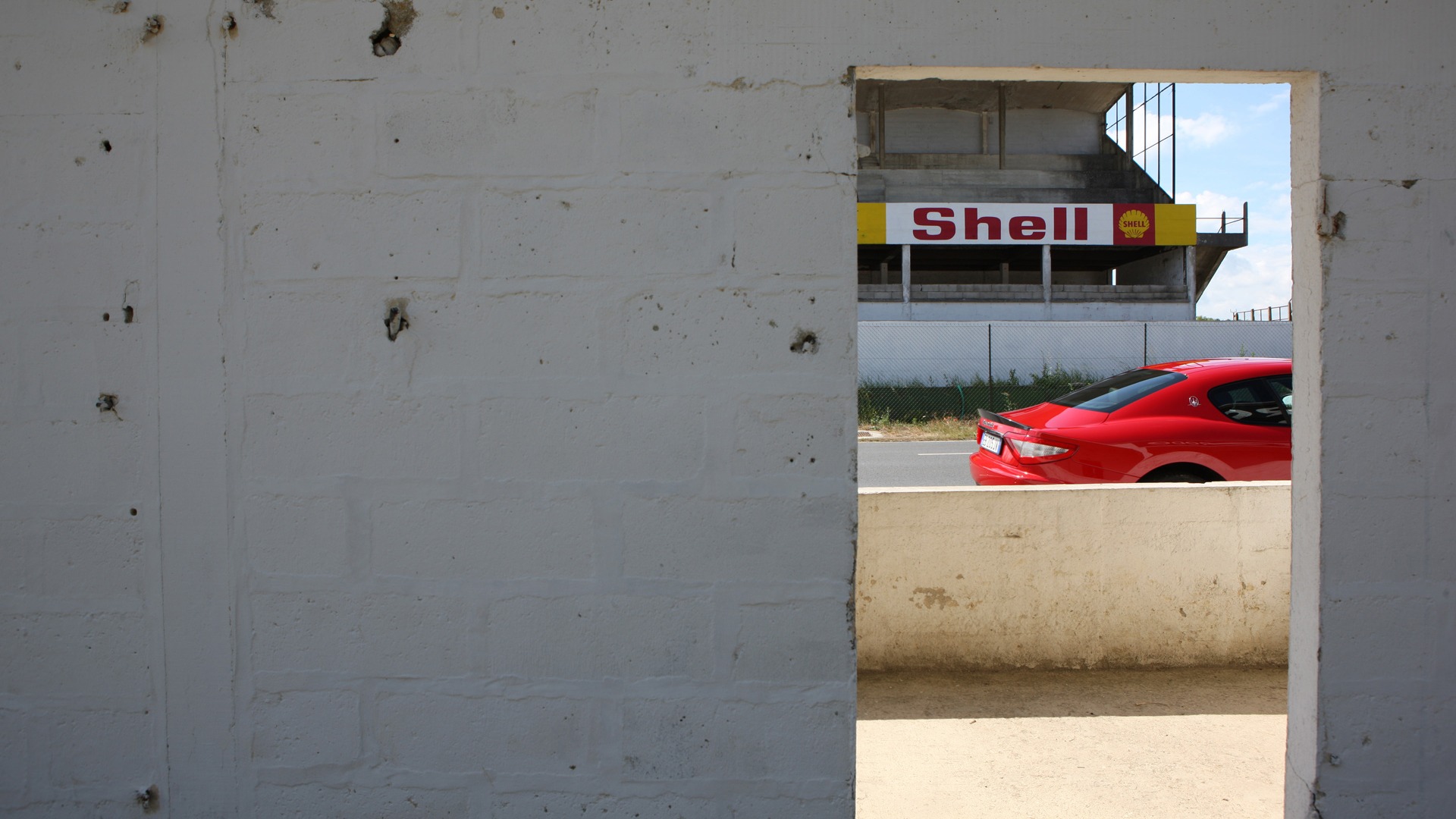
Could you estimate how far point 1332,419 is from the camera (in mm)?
2496

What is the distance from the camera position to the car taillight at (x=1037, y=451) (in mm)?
6445

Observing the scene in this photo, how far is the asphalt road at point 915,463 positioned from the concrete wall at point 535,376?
23.7 feet

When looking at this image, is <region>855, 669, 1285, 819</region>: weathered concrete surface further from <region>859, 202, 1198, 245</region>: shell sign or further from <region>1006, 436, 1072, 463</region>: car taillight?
<region>859, 202, 1198, 245</region>: shell sign

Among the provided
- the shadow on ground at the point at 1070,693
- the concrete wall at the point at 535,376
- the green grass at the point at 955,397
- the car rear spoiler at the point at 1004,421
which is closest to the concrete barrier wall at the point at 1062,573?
the shadow on ground at the point at 1070,693

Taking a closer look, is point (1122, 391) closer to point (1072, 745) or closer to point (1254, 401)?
point (1254, 401)

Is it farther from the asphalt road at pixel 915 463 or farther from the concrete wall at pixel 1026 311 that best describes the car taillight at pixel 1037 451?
the concrete wall at pixel 1026 311

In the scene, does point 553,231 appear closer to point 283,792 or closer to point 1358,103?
point 283,792

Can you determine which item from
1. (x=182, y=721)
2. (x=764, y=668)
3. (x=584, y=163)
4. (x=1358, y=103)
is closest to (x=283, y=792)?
(x=182, y=721)

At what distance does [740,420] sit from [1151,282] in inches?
1385

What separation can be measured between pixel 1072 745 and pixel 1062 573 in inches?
37.0

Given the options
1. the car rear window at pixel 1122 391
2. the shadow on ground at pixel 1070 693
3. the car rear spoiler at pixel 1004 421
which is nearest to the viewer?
the shadow on ground at pixel 1070 693

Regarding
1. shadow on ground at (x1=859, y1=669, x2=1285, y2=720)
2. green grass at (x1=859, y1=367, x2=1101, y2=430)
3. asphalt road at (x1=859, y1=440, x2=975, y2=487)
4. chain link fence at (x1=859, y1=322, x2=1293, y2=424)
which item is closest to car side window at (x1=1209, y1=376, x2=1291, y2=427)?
shadow on ground at (x1=859, y1=669, x2=1285, y2=720)

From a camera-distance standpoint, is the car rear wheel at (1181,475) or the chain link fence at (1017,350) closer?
the car rear wheel at (1181,475)

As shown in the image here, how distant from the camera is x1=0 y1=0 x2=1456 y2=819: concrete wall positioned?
96.3 inches
